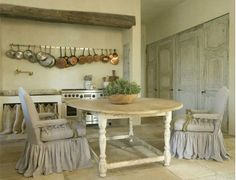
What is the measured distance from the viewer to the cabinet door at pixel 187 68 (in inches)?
187

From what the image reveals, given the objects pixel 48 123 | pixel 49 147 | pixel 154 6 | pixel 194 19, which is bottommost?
pixel 49 147

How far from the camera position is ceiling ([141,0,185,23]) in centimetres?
521

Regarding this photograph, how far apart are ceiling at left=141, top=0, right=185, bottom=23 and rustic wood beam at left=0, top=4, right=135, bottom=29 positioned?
116 centimetres

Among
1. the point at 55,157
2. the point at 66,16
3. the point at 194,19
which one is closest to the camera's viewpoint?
the point at 55,157

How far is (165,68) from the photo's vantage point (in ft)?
19.5

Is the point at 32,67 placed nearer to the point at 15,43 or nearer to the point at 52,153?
the point at 15,43

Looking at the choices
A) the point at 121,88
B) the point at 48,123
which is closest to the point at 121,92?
the point at 121,88

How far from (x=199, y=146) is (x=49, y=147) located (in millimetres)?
1834

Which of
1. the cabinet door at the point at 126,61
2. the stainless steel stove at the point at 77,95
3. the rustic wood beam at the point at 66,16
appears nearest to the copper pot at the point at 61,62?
the stainless steel stove at the point at 77,95

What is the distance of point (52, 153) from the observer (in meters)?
2.34

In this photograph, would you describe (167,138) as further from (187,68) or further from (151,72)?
(151,72)

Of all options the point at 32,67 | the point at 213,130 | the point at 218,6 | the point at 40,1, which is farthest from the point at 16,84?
the point at 218,6

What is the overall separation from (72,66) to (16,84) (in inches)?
46.8

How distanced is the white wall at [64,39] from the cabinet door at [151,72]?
1875 mm
